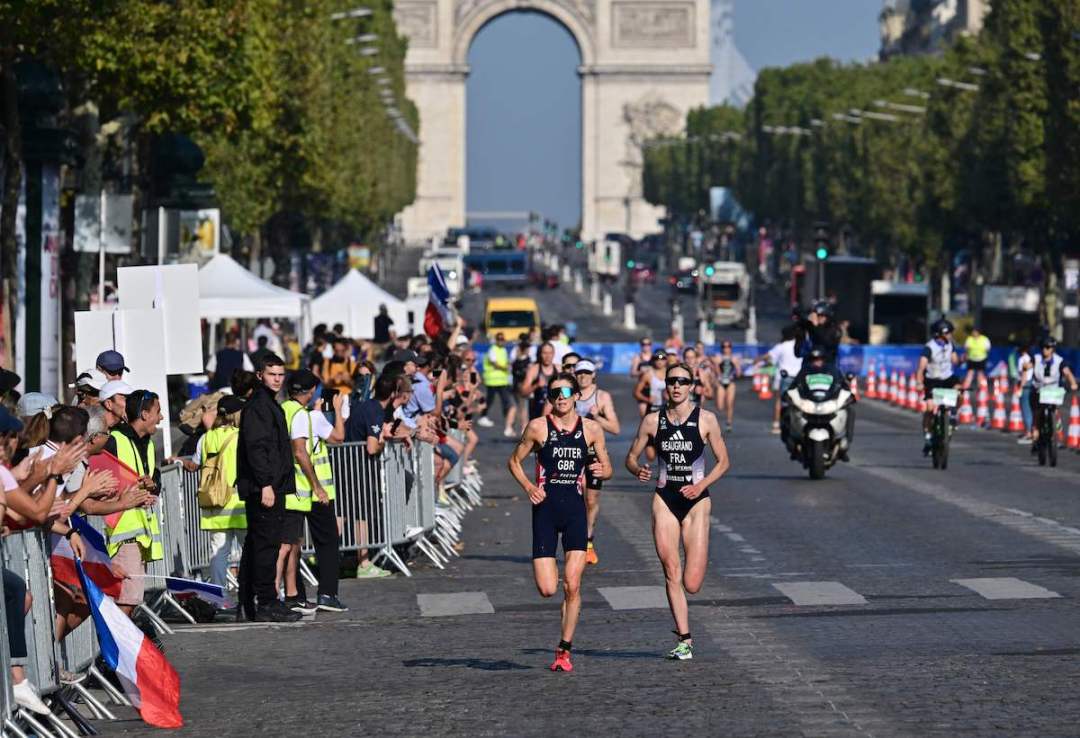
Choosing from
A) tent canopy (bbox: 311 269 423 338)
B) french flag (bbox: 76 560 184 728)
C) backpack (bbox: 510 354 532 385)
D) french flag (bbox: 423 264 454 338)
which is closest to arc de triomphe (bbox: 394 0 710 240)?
tent canopy (bbox: 311 269 423 338)

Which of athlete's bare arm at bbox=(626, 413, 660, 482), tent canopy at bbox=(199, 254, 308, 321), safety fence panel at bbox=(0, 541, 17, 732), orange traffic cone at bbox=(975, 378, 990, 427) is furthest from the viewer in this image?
orange traffic cone at bbox=(975, 378, 990, 427)

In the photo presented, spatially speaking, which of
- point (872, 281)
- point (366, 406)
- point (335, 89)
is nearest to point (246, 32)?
point (366, 406)

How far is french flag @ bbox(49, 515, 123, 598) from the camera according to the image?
12.7 m

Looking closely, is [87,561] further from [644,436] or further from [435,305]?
[435,305]

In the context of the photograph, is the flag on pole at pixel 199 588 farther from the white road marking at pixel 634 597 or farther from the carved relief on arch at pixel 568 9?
the carved relief on arch at pixel 568 9

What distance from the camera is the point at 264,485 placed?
1650 cm

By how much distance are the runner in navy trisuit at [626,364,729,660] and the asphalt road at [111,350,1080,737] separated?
0.47m

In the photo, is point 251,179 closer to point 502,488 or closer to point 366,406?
point 502,488

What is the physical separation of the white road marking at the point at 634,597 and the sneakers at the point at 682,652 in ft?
10.3

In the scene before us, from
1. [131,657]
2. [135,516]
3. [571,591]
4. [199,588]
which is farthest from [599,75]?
[131,657]

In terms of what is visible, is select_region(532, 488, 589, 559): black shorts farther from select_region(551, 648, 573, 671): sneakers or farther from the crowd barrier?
the crowd barrier

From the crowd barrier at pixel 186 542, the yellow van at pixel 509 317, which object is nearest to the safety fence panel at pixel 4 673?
the crowd barrier at pixel 186 542

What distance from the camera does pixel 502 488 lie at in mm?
29750

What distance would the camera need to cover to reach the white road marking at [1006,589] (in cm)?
1688
